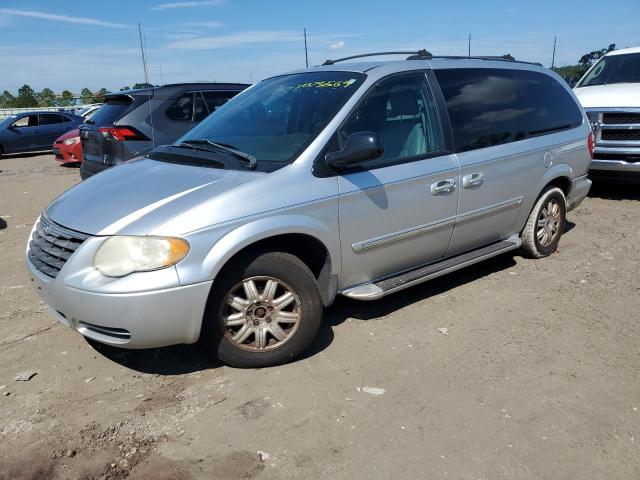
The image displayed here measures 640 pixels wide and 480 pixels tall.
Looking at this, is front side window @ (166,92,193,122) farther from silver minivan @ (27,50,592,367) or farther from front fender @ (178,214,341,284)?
front fender @ (178,214,341,284)

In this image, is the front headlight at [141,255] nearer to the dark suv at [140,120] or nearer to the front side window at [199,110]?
the dark suv at [140,120]

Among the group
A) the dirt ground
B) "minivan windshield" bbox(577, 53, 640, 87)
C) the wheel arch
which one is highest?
"minivan windshield" bbox(577, 53, 640, 87)

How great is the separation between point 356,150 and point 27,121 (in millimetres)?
17254

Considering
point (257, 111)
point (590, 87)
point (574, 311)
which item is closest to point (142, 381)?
point (257, 111)

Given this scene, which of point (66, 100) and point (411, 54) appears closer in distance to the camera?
point (411, 54)

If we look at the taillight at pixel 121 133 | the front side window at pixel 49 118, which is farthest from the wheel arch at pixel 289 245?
the front side window at pixel 49 118

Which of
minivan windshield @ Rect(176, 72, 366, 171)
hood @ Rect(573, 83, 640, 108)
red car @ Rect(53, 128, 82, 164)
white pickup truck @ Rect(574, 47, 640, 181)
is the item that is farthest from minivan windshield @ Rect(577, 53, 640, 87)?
red car @ Rect(53, 128, 82, 164)

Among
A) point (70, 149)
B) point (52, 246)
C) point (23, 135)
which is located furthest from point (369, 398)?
point (23, 135)

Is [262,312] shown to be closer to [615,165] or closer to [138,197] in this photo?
[138,197]

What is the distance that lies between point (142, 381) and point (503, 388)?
2155 mm

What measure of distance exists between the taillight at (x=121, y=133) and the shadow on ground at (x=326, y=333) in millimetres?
3779

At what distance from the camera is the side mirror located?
347cm

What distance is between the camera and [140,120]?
287 inches

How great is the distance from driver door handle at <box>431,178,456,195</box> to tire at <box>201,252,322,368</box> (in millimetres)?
1202
